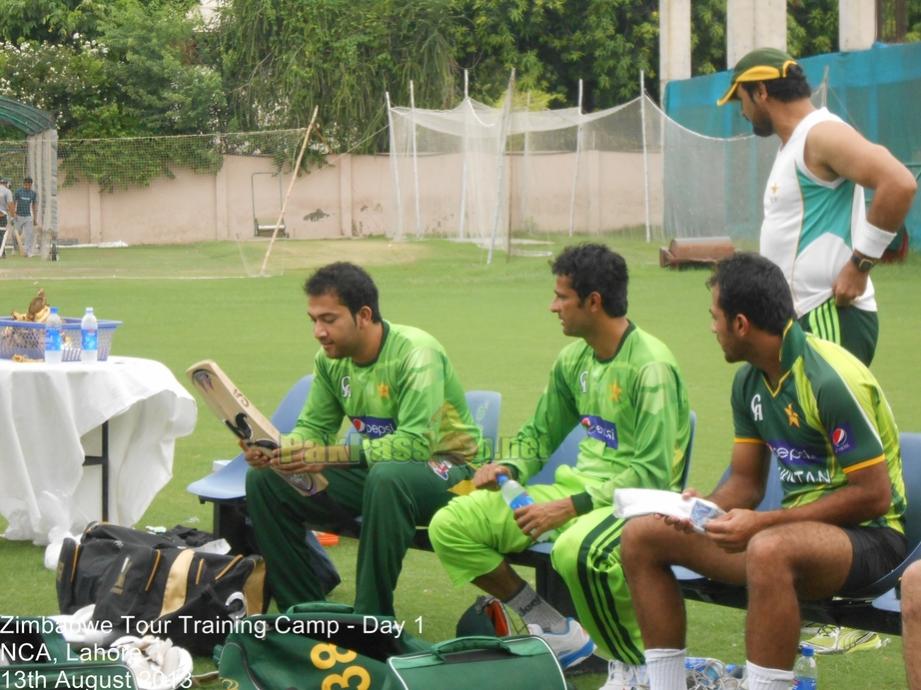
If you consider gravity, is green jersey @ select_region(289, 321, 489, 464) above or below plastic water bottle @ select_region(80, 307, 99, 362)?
below

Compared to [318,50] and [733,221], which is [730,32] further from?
[318,50]

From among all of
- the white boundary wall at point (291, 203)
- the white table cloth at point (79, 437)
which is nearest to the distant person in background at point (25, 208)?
the white boundary wall at point (291, 203)

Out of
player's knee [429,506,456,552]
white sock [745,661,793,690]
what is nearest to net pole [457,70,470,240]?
player's knee [429,506,456,552]

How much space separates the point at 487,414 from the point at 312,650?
1782 mm

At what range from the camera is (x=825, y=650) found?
5418 millimetres

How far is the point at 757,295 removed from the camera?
4.35 metres

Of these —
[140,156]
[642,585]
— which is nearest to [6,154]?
[140,156]

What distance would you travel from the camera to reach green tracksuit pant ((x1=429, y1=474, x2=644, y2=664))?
15.1ft

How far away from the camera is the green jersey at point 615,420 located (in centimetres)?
494

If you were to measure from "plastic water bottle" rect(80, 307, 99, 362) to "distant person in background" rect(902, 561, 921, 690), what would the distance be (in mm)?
4444

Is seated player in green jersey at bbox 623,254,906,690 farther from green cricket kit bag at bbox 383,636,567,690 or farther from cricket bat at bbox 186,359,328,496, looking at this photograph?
cricket bat at bbox 186,359,328,496

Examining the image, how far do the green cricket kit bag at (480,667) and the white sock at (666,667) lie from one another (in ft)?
0.92

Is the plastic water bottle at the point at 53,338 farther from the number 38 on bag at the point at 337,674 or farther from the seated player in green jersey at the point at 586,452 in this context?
the number 38 on bag at the point at 337,674

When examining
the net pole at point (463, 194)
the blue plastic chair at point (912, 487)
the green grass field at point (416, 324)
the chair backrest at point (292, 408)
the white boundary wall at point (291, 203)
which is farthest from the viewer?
the net pole at point (463, 194)
